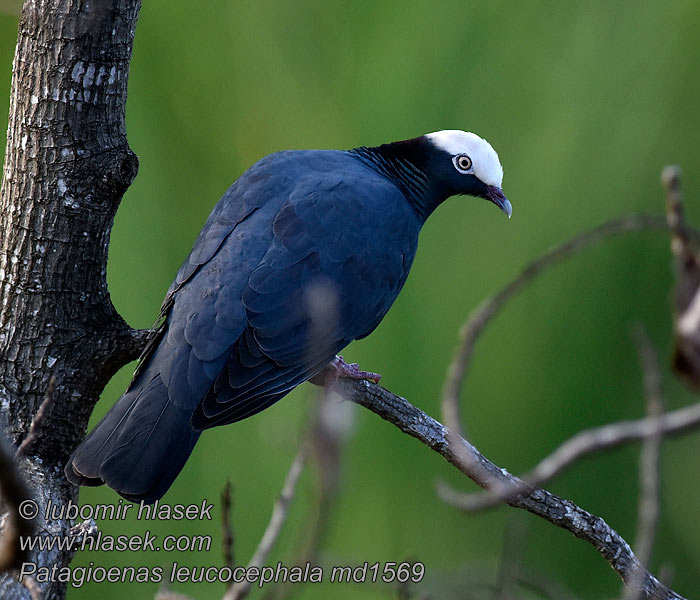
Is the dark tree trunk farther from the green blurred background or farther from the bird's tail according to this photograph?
the green blurred background

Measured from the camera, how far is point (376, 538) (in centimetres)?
230

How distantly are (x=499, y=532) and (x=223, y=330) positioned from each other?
1119 millimetres

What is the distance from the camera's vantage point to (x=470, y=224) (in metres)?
2.35

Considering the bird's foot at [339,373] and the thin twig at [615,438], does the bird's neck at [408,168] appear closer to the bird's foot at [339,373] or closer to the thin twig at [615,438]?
the bird's foot at [339,373]

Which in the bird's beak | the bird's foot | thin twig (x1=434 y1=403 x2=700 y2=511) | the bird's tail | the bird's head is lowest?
the bird's tail

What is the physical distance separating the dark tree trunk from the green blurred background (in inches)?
32.8

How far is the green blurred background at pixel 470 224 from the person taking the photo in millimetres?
2264

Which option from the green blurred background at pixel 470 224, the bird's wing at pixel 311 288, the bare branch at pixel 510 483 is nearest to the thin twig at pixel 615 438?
the bare branch at pixel 510 483

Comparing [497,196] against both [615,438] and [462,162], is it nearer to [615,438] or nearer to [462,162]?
[462,162]

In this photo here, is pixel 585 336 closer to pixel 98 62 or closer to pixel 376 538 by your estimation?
pixel 376 538

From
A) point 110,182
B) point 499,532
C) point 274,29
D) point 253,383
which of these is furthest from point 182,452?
point 274,29

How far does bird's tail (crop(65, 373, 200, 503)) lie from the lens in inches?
55.0

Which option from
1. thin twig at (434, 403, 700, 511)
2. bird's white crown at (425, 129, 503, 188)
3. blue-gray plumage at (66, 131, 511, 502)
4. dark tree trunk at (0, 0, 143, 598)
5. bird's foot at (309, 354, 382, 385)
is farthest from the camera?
bird's white crown at (425, 129, 503, 188)

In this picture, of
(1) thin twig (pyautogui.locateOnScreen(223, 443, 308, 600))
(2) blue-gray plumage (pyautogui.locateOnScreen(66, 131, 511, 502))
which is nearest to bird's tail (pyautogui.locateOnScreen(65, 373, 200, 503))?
(2) blue-gray plumage (pyautogui.locateOnScreen(66, 131, 511, 502))
